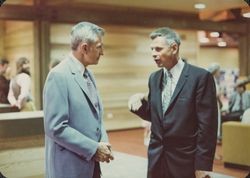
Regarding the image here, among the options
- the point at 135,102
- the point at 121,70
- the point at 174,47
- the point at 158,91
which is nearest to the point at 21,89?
the point at 135,102

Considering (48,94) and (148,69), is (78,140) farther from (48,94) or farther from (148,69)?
(148,69)

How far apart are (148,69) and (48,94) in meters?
7.93

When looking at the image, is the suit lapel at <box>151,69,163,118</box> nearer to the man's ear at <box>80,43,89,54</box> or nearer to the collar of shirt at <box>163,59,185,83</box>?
the collar of shirt at <box>163,59,185,83</box>

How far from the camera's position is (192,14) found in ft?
34.6

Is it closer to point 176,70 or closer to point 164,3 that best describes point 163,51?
point 176,70

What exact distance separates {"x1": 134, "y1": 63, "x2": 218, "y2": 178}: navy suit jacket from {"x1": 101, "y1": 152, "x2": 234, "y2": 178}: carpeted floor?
2757mm

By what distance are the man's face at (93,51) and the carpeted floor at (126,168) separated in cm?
315

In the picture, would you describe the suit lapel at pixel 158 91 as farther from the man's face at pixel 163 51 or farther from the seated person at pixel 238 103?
the seated person at pixel 238 103

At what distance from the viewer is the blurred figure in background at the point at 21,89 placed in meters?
5.64

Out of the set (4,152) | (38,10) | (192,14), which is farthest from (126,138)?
(4,152)

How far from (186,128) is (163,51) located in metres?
0.45

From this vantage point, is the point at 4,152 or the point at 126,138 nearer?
the point at 4,152

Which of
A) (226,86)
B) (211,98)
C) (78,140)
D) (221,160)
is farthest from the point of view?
(226,86)

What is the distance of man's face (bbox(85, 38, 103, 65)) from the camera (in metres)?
2.18
